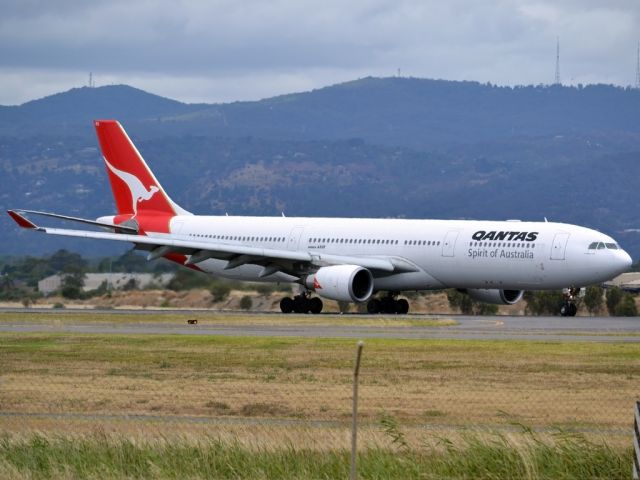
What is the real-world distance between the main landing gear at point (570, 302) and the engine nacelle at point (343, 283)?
672 centimetres

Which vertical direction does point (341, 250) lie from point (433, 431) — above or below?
above

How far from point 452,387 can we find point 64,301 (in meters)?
43.6

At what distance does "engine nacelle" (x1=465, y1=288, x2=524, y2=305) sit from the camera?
54281 mm

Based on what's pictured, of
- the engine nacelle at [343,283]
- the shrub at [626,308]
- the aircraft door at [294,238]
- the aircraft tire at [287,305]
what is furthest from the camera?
the shrub at [626,308]

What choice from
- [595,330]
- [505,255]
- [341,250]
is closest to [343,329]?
[595,330]

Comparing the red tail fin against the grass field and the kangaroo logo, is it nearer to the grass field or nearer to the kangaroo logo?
the kangaroo logo

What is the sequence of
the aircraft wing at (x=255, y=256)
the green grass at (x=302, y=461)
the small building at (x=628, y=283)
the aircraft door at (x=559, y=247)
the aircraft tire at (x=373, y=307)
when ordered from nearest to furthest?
1. the green grass at (x=302, y=461)
2. the aircraft door at (x=559, y=247)
3. the aircraft wing at (x=255, y=256)
4. the aircraft tire at (x=373, y=307)
5. the small building at (x=628, y=283)

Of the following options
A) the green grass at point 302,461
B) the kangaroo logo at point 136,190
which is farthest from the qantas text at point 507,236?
the green grass at point 302,461

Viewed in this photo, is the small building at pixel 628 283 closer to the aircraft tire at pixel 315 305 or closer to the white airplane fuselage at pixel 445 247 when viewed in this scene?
the white airplane fuselage at pixel 445 247

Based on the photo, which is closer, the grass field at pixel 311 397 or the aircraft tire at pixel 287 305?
the grass field at pixel 311 397

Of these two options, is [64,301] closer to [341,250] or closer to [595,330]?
[341,250]

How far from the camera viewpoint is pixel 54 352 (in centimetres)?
3328

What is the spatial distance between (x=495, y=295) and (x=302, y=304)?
6947mm

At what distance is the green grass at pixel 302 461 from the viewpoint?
17578 millimetres
